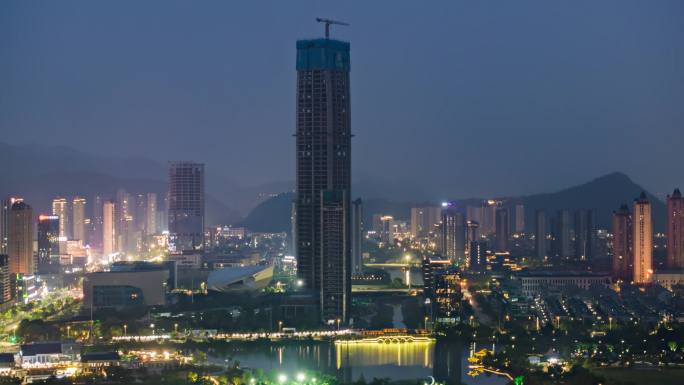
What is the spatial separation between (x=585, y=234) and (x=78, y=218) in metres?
10.1

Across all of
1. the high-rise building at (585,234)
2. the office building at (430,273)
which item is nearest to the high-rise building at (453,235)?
the high-rise building at (585,234)

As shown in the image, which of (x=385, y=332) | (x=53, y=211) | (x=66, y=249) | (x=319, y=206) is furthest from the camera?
(x=53, y=211)

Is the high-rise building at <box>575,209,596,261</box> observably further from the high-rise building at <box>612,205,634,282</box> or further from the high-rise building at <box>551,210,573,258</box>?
the high-rise building at <box>612,205,634,282</box>

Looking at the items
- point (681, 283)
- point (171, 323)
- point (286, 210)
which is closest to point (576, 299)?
point (681, 283)

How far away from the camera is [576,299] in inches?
668

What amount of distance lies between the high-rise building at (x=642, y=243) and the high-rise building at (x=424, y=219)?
10.9m

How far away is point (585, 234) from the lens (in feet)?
80.4

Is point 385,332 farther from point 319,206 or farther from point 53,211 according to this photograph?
point 53,211

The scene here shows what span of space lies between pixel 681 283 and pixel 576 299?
2.88 m

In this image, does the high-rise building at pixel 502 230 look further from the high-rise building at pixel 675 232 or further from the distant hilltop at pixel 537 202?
the high-rise building at pixel 675 232

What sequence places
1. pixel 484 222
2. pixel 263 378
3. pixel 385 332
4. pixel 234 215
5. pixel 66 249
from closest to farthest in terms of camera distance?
1. pixel 263 378
2. pixel 385 332
3. pixel 66 249
4. pixel 484 222
5. pixel 234 215

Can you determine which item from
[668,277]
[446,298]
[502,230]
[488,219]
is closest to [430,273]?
[446,298]

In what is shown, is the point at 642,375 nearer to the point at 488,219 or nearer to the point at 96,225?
the point at 96,225

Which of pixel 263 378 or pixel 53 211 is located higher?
pixel 53 211
